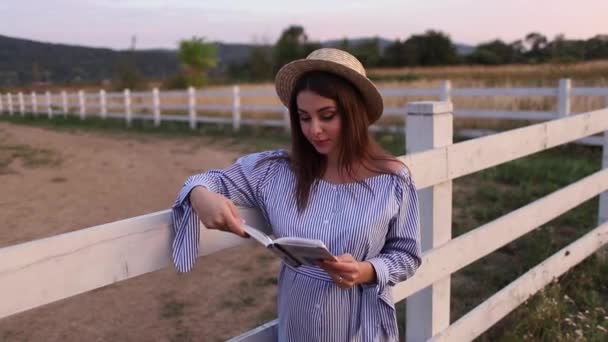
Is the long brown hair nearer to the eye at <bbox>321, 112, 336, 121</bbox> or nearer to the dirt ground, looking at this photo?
the eye at <bbox>321, 112, 336, 121</bbox>

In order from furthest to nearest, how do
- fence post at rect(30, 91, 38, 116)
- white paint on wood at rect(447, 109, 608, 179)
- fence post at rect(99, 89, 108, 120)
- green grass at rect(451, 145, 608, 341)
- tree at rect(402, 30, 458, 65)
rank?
tree at rect(402, 30, 458, 65), fence post at rect(30, 91, 38, 116), fence post at rect(99, 89, 108, 120), green grass at rect(451, 145, 608, 341), white paint on wood at rect(447, 109, 608, 179)

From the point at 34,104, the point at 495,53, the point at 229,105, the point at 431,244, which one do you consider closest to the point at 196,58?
the point at 34,104

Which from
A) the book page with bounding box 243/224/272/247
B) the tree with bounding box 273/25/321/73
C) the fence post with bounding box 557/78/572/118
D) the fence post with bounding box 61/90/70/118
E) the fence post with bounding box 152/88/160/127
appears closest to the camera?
the book page with bounding box 243/224/272/247

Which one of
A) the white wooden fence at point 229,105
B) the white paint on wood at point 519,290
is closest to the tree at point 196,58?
the white wooden fence at point 229,105

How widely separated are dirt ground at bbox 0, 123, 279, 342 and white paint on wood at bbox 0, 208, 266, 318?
1833mm

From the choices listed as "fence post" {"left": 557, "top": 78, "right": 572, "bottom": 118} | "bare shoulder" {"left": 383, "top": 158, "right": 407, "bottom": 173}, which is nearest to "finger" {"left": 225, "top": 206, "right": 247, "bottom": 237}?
"bare shoulder" {"left": 383, "top": 158, "right": 407, "bottom": 173}

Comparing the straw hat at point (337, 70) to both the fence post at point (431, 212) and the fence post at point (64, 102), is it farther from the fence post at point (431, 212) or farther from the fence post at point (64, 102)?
the fence post at point (64, 102)

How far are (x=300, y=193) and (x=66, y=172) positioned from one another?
6.71 metres

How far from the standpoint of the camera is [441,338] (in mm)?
2203

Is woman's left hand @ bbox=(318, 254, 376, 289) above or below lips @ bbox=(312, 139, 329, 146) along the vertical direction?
below

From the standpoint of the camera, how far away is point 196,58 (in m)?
29.1

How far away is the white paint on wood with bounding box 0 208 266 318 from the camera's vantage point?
104 centimetres

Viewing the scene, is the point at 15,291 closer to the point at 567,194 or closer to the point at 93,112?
the point at 567,194

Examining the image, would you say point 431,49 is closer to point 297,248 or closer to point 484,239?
point 484,239
